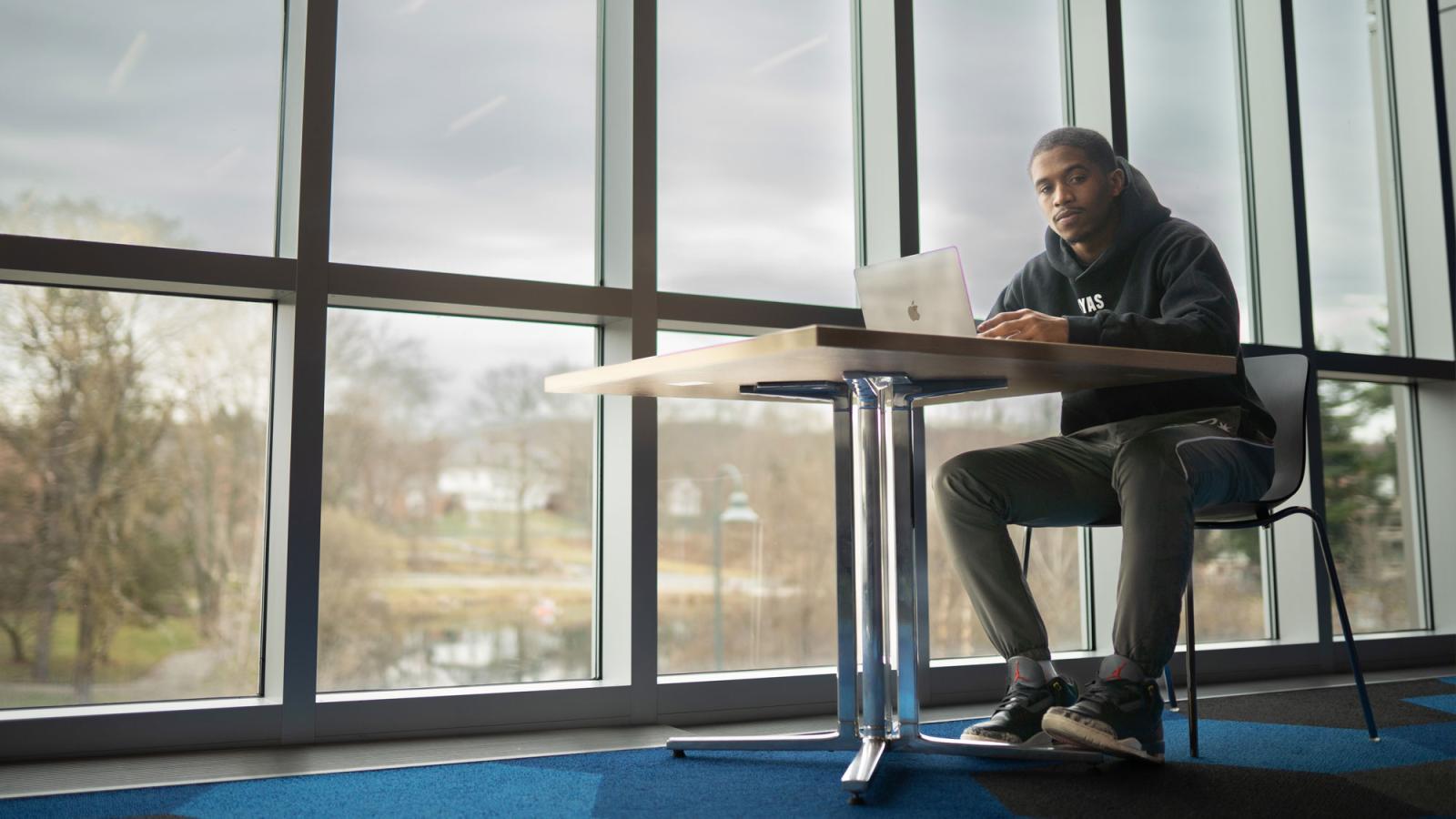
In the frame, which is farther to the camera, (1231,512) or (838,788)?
(1231,512)

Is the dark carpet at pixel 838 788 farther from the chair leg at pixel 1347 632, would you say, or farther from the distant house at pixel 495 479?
the distant house at pixel 495 479

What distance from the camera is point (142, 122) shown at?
7.29ft

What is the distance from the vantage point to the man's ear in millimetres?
2281

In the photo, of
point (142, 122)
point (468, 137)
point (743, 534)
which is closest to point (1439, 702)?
point (743, 534)

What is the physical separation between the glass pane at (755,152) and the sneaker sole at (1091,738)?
4.65 feet

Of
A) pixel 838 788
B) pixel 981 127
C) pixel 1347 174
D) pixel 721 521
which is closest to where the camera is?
pixel 838 788

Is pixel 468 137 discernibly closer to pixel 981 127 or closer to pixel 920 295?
pixel 920 295

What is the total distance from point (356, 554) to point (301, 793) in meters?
0.72

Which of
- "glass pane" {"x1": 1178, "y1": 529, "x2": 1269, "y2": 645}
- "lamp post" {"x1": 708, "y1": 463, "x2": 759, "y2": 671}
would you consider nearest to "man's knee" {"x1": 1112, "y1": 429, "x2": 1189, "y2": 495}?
"lamp post" {"x1": 708, "y1": 463, "x2": 759, "y2": 671}

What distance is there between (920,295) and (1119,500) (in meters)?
0.60

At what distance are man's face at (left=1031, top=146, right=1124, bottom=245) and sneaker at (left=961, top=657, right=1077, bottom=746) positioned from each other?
93cm

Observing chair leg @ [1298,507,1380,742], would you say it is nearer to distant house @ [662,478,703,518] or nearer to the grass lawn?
distant house @ [662,478,703,518]

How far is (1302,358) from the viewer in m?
2.39

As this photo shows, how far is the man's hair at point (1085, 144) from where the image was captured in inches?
88.7
